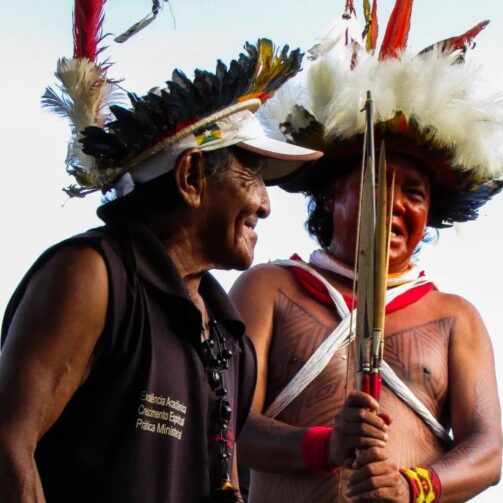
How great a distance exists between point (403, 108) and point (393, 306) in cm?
90

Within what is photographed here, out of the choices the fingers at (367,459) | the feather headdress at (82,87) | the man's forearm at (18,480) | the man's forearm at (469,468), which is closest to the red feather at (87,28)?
the feather headdress at (82,87)

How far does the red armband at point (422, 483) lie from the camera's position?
16.2 ft

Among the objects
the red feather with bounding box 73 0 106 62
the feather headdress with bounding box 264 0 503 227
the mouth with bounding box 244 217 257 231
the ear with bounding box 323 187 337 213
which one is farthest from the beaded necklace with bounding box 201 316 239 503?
the ear with bounding box 323 187 337 213

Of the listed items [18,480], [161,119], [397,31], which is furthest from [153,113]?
[397,31]

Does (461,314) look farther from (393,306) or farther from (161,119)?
(161,119)

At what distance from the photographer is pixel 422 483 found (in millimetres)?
5020

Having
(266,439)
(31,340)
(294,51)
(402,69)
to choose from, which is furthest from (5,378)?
(402,69)

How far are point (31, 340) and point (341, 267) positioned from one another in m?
2.69

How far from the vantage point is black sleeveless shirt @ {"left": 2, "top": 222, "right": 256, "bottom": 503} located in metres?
3.49

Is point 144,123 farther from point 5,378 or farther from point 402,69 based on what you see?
point 402,69

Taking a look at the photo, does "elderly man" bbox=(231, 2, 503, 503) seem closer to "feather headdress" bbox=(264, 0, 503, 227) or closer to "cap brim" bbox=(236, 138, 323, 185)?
"feather headdress" bbox=(264, 0, 503, 227)

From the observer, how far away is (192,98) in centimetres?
399

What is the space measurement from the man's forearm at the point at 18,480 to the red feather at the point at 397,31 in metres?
3.32

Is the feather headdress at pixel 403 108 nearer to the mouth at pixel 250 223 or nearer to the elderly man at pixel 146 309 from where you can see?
the elderly man at pixel 146 309
